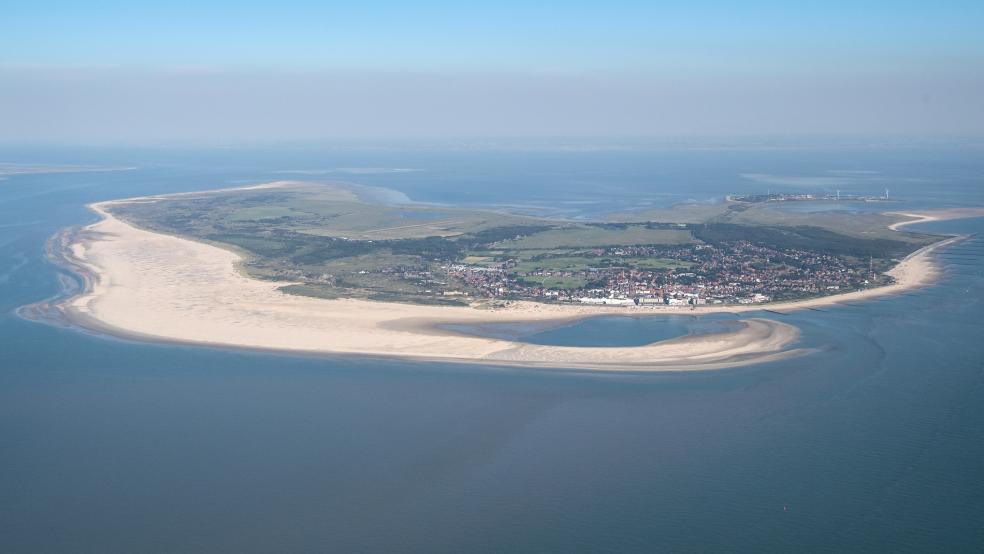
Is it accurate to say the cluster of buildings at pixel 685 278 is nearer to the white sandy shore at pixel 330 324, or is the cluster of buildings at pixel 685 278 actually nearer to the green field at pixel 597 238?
the white sandy shore at pixel 330 324

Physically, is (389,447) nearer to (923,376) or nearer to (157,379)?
(157,379)

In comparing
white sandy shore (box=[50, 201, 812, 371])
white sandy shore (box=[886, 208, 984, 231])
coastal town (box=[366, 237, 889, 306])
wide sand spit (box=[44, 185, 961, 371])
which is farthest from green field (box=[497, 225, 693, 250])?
white sandy shore (box=[886, 208, 984, 231])

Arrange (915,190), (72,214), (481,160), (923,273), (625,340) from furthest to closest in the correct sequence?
(481,160)
(915,190)
(72,214)
(923,273)
(625,340)

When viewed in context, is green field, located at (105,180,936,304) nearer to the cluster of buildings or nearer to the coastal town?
the coastal town

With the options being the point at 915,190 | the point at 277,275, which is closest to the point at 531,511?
the point at 277,275

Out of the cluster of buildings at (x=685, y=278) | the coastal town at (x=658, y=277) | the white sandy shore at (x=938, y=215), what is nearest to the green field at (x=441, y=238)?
the coastal town at (x=658, y=277)

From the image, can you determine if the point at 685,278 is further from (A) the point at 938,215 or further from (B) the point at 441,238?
(A) the point at 938,215
